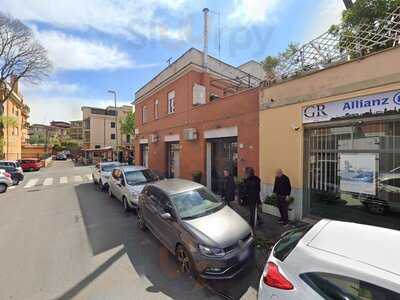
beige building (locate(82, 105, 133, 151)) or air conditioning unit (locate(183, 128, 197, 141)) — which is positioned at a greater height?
beige building (locate(82, 105, 133, 151))

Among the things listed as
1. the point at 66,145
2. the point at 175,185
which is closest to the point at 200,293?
the point at 175,185

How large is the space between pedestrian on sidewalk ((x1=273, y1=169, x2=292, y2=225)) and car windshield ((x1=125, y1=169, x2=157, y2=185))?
16.5 feet

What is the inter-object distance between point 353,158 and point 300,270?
16.3 feet

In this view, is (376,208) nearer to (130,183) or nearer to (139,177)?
(130,183)

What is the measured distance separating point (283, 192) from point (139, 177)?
564cm

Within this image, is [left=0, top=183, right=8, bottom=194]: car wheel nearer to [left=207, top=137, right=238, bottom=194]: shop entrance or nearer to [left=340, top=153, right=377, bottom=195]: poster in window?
[left=207, top=137, right=238, bottom=194]: shop entrance

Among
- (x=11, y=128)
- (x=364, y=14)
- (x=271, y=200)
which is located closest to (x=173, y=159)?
(x=271, y=200)

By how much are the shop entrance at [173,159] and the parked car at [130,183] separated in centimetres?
445

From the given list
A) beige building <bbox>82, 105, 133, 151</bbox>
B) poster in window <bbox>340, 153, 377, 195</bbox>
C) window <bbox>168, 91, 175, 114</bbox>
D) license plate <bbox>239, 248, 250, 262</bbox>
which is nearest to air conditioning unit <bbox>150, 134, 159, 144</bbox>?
window <bbox>168, 91, 175, 114</bbox>

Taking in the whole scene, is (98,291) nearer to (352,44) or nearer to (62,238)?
(62,238)

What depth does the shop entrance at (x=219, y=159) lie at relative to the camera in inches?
402

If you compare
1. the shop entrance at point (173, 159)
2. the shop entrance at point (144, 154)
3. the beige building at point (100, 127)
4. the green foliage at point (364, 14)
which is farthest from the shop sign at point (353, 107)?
the beige building at point (100, 127)

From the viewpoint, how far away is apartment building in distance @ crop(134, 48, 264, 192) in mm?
9352

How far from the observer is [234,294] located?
3805mm
